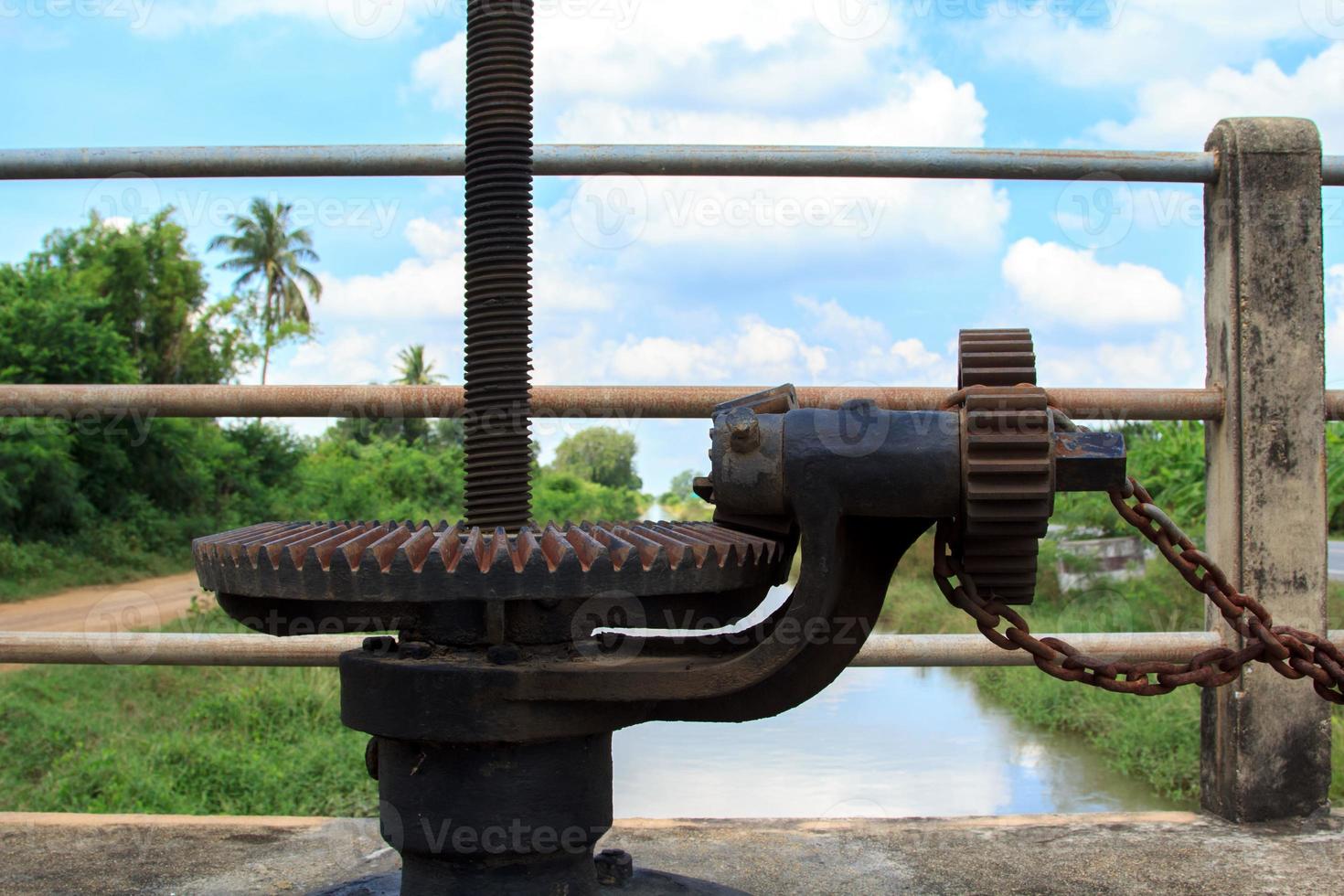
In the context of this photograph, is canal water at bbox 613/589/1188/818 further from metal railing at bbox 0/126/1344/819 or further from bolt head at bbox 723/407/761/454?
bolt head at bbox 723/407/761/454

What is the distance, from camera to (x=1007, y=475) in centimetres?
112

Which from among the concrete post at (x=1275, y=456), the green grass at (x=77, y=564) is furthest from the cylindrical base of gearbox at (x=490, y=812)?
the green grass at (x=77, y=564)

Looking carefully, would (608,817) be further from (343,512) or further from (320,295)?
(320,295)

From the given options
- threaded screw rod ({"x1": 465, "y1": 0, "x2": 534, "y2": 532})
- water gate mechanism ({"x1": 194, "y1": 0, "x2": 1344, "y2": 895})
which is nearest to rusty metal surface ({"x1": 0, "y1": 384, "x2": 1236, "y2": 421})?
threaded screw rod ({"x1": 465, "y1": 0, "x2": 534, "y2": 532})

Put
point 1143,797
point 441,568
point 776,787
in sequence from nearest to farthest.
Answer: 1. point 441,568
2. point 776,787
3. point 1143,797

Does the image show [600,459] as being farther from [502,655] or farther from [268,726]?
[502,655]

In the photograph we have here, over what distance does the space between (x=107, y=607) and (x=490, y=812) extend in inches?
509

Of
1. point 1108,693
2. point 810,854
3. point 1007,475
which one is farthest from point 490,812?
point 1108,693

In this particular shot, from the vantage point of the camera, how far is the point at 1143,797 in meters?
4.94

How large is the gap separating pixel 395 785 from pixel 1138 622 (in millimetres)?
7540

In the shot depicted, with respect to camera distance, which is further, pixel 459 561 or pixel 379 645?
pixel 379 645

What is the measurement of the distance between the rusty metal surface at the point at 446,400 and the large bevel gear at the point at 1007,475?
89cm

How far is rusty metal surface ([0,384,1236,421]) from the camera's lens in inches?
81.4

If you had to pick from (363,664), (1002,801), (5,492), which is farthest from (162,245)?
(363,664)
